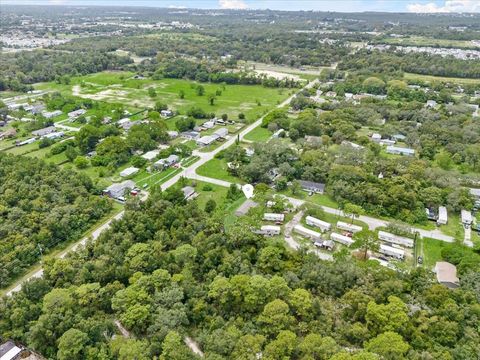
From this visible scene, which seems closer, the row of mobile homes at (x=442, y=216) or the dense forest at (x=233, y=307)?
the dense forest at (x=233, y=307)

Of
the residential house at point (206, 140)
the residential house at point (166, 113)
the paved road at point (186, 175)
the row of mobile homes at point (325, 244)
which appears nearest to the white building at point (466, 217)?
the row of mobile homes at point (325, 244)

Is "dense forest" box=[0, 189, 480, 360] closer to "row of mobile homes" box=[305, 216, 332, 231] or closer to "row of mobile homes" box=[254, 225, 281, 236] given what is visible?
"row of mobile homes" box=[254, 225, 281, 236]

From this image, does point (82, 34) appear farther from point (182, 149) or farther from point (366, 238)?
point (366, 238)

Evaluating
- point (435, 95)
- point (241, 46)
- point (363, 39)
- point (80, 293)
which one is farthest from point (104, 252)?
point (363, 39)

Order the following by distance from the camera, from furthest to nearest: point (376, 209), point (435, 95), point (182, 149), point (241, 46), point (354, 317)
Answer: point (241, 46)
point (435, 95)
point (182, 149)
point (376, 209)
point (354, 317)

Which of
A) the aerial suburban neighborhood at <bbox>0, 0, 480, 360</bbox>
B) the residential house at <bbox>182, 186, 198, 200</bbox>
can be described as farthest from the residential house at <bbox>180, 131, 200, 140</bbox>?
the residential house at <bbox>182, 186, 198, 200</bbox>

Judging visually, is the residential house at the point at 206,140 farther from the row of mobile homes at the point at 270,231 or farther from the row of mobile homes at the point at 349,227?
the row of mobile homes at the point at 349,227

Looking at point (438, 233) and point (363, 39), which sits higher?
point (363, 39)
